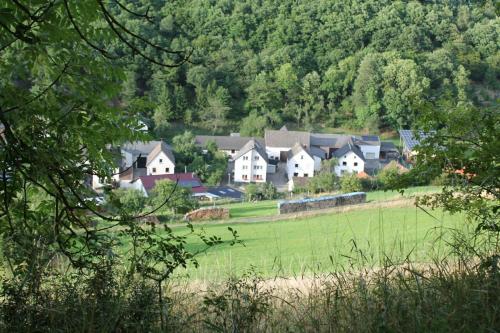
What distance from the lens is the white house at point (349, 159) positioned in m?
39.1

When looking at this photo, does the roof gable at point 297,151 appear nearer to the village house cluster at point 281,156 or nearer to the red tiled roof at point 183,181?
the village house cluster at point 281,156

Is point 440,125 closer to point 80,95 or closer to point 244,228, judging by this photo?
point 80,95

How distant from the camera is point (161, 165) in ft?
122

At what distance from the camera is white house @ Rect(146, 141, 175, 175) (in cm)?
3678

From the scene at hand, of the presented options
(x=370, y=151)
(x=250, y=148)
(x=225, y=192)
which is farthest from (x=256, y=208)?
(x=370, y=151)

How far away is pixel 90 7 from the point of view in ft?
6.97

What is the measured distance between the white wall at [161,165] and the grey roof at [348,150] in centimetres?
1191

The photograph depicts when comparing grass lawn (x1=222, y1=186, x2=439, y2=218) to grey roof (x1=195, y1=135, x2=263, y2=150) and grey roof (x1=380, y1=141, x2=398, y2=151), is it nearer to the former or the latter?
grey roof (x1=195, y1=135, x2=263, y2=150)

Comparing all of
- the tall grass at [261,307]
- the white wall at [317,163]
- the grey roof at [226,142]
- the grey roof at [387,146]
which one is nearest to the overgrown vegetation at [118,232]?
the tall grass at [261,307]

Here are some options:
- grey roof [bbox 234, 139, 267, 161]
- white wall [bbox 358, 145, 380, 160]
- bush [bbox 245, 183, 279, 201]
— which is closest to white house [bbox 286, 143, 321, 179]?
grey roof [bbox 234, 139, 267, 161]

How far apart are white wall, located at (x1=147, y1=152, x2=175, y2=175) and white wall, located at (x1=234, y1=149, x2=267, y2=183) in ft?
14.7

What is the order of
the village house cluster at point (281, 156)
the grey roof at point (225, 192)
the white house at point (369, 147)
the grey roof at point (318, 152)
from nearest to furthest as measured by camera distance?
the grey roof at point (225, 192), the village house cluster at point (281, 156), the grey roof at point (318, 152), the white house at point (369, 147)

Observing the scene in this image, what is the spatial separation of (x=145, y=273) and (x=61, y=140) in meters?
0.62

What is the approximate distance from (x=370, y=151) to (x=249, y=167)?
32.7 feet
